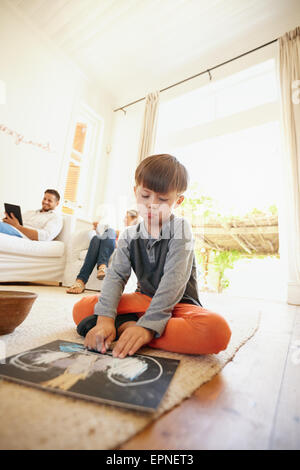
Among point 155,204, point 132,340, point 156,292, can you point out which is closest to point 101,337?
point 132,340

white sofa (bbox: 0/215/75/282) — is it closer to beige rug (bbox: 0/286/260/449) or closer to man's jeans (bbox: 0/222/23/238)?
man's jeans (bbox: 0/222/23/238)

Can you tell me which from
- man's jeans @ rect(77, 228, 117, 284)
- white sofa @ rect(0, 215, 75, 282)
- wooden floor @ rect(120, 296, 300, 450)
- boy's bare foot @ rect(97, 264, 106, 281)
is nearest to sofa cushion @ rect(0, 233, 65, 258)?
white sofa @ rect(0, 215, 75, 282)

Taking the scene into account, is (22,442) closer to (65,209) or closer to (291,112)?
(291,112)

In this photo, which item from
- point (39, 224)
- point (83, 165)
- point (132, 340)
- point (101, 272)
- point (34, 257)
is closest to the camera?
point (132, 340)

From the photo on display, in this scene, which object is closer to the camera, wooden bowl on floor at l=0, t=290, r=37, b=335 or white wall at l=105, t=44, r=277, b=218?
wooden bowl on floor at l=0, t=290, r=37, b=335

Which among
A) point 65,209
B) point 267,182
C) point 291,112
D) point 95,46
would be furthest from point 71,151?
point 267,182

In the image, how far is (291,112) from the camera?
2195 mm

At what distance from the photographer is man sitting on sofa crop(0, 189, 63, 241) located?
1956 millimetres

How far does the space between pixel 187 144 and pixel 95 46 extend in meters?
1.69

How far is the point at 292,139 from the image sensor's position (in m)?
2.15

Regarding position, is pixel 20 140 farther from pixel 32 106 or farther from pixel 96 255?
pixel 96 255

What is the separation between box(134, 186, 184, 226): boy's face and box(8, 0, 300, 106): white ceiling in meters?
2.79

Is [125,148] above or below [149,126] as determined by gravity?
below

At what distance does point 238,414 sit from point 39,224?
2.36m
